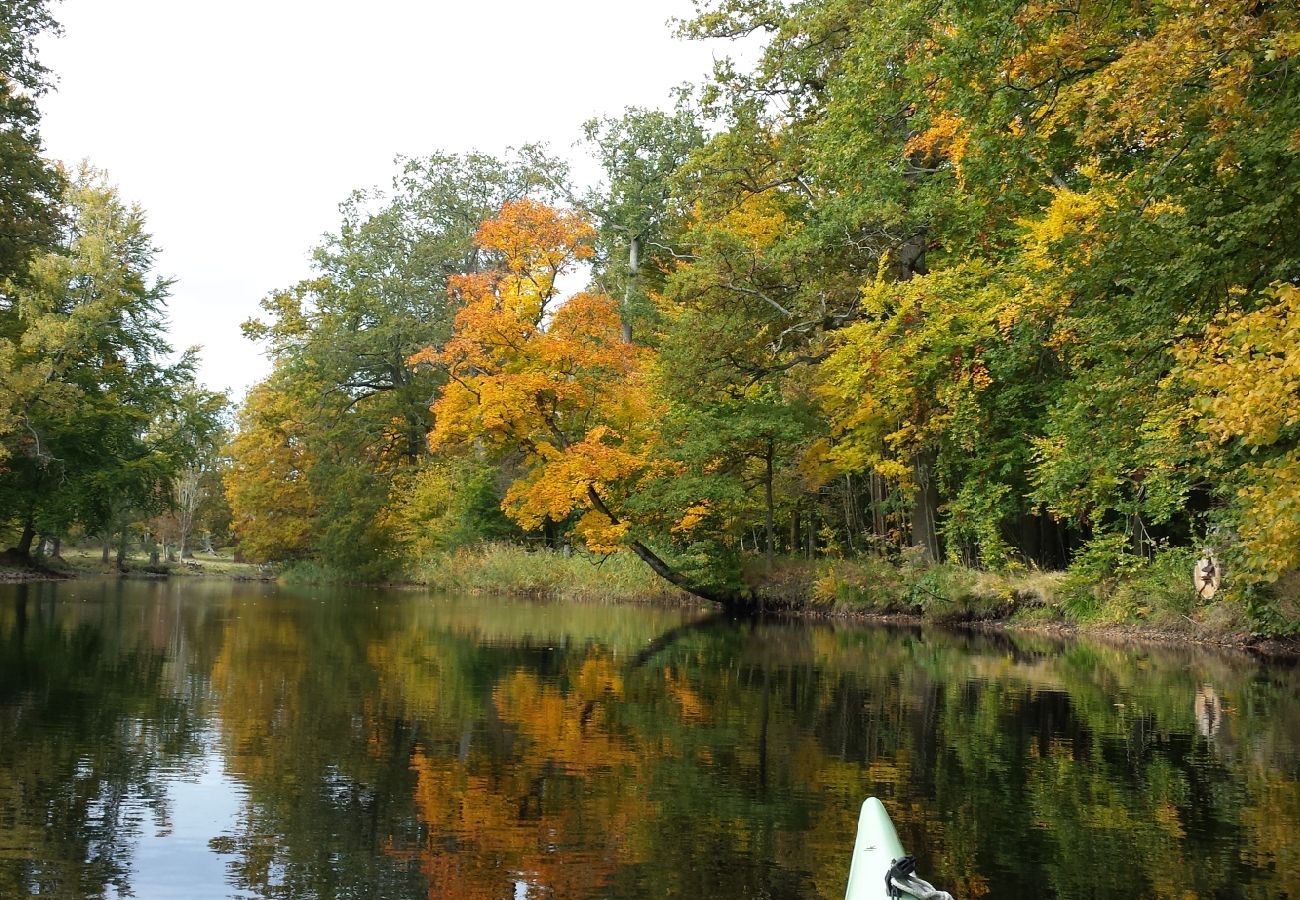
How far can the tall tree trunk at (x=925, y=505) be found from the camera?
2517cm

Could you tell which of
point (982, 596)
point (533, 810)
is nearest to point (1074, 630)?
point (982, 596)

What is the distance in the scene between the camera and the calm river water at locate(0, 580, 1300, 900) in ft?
17.0

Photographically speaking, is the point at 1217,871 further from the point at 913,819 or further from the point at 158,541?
the point at 158,541

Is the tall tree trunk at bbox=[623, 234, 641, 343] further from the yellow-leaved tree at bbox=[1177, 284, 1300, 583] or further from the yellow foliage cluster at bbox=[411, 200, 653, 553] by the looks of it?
the yellow-leaved tree at bbox=[1177, 284, 1300, 583]

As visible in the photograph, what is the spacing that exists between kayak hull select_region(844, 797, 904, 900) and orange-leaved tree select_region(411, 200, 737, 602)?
74.9 ft

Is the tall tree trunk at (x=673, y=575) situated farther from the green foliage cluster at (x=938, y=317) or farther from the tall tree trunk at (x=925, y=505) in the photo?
the tall tree trunk at (x=925, y=505)

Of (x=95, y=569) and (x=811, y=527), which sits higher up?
(x=811, y=527)

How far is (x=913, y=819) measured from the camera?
20.7ft

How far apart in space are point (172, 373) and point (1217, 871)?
4104cm

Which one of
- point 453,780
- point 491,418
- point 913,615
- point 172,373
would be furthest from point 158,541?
point 453,780

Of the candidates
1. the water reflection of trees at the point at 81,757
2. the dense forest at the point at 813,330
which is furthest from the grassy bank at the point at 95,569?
the water reflection of trees at the point at 81,757

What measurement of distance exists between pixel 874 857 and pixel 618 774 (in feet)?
12.0

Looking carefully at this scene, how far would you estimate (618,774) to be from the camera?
24.1 ft

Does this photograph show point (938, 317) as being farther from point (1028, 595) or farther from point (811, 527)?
point (811, 527)
